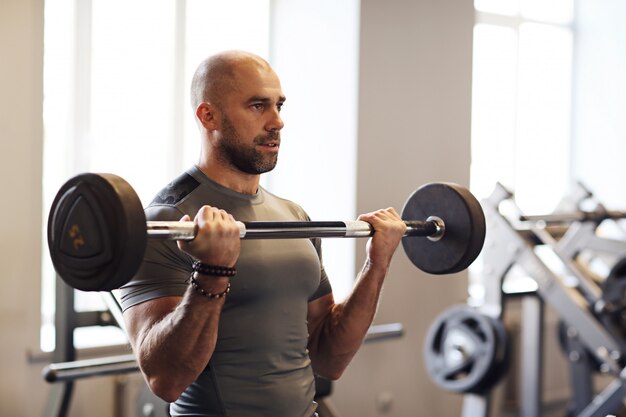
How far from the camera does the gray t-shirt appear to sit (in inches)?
51.4

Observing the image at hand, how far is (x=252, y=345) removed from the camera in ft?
4.37

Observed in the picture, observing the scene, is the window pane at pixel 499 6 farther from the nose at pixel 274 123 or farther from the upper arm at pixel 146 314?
the upper arm at pixel 146 314

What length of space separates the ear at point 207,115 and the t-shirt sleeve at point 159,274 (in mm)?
189

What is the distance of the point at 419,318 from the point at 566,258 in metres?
0.61

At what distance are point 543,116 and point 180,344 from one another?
3622 millimetres

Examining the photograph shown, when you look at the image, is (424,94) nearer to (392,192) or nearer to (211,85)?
(392,192)

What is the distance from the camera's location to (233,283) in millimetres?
1316

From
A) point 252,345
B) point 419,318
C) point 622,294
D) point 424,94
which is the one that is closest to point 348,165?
point 424,94

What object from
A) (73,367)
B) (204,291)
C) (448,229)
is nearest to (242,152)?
(204,291)

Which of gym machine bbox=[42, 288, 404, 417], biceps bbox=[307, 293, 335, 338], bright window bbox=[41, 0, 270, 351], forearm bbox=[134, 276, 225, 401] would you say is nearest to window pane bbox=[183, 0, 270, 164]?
bright window bbox=[41, 0, 270, 351]

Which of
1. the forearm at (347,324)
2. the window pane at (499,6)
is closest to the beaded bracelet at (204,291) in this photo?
the forearm at (347,324)

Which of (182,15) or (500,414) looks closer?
(182,15)

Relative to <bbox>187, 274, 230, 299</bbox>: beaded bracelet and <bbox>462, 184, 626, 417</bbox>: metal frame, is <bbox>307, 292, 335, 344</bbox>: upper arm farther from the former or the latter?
<bbox>462, 184, 626, 417</bbox>: metal frame

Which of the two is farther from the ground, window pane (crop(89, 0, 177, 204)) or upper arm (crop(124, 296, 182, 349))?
window pane (crop(89, 0, 177, 204))
